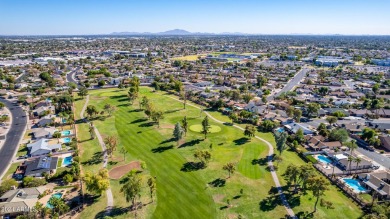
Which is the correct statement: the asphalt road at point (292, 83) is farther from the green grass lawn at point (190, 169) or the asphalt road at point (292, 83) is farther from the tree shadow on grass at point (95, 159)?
the tree shadow on grass at point (95, 159)

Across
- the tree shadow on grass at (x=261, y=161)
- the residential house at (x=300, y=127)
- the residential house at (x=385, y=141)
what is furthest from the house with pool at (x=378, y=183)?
the residential house at (x=300, y=127)

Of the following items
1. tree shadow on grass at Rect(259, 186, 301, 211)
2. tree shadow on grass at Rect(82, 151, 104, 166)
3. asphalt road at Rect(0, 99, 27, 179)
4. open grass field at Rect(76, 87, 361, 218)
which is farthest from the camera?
asphalt road at Rect(0, 99, 27, 179)

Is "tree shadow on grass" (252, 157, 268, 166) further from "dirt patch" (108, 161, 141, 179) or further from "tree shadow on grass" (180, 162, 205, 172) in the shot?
"dirt patch" (108, 161, 141, 179)

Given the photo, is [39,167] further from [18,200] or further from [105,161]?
[105,161]

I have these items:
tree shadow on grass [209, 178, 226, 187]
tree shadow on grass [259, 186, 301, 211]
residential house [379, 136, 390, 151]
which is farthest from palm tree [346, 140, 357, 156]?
tree shadow on grass [209, 178, 226, 187]

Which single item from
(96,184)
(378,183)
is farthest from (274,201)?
(96,184)
